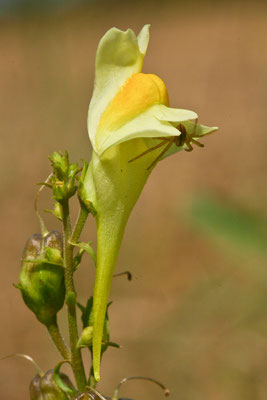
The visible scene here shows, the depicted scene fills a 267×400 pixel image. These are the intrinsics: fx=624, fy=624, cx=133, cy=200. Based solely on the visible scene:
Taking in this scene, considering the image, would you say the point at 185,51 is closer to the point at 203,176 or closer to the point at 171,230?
the point at 203,176

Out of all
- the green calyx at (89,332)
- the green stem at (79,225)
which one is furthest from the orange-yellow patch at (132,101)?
the green calyx at (89,332)

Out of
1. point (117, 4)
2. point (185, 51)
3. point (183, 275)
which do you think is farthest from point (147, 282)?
point (117, 4)

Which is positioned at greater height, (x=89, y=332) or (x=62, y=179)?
(x=62, y=179)

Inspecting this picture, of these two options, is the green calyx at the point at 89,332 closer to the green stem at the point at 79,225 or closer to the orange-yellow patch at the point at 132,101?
the green stem at the point at 79,225

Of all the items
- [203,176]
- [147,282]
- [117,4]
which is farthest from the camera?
[117,4]

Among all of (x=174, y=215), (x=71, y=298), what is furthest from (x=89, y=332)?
(x=174, y=215)

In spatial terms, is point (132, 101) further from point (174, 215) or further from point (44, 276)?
A: point (174, 215)
